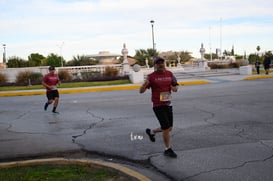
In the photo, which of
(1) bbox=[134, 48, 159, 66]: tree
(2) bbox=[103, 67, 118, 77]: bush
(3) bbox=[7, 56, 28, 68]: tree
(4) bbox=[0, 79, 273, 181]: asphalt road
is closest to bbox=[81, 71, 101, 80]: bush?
(2) bbox=[103, 67, 118, 77]: bush

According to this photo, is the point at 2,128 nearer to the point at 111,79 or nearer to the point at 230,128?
the point at 230,128

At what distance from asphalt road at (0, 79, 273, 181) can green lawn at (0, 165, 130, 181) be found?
670 mm

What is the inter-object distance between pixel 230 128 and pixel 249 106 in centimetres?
376

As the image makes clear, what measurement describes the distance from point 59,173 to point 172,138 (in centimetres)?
303

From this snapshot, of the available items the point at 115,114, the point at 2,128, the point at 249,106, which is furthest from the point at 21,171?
the point at 249,106

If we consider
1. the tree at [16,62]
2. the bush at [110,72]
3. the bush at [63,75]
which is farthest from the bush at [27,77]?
the tree at [16,62]

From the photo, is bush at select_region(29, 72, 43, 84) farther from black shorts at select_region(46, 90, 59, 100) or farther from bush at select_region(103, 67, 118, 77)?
black shorts at select_region(46, 90, 59, 100)

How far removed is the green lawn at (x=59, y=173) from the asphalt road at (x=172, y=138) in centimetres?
67

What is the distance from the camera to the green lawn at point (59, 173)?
456 cm

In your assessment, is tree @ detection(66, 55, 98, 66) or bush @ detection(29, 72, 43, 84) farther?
tree @ detection(66, 55, 98, 66)

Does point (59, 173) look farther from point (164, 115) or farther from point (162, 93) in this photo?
point (162, 93)

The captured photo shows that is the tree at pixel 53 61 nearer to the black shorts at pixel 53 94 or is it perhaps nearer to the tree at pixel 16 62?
the tree at pixel 16 62

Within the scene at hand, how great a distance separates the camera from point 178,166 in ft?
17.3

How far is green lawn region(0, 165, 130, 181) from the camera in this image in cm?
456
